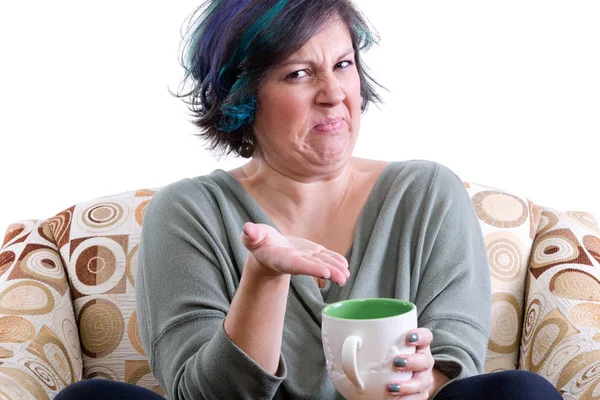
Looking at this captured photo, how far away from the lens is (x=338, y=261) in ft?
3.79

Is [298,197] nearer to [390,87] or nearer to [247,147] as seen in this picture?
[247,147]

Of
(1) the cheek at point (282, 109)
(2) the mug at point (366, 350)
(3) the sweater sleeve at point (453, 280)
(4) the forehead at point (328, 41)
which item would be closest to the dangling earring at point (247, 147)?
(1) the cheek at point (282, 109)

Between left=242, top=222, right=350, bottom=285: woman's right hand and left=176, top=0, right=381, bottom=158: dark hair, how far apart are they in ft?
1.58

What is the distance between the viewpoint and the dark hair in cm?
159

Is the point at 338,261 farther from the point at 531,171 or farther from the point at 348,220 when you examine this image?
the point at 531,171

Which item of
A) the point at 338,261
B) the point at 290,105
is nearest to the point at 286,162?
the point at 290,105

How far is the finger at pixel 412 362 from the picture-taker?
1123mm

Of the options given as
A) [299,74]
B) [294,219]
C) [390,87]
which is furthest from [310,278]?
[390,87]

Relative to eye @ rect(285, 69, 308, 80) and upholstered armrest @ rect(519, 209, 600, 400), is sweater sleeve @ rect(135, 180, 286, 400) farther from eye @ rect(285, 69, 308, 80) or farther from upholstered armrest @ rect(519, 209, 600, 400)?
upholstered armrest @ rect(519, 209, 600, 400)

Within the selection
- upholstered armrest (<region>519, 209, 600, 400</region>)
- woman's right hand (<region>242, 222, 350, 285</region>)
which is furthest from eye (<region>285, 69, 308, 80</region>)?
upholstered armrest (<region>519, 209, 600, 400</region>)

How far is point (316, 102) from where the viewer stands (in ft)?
5.21

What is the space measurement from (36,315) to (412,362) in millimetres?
1077

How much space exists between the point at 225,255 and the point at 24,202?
1099mm

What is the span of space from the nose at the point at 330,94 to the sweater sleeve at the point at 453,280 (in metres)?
0.27
